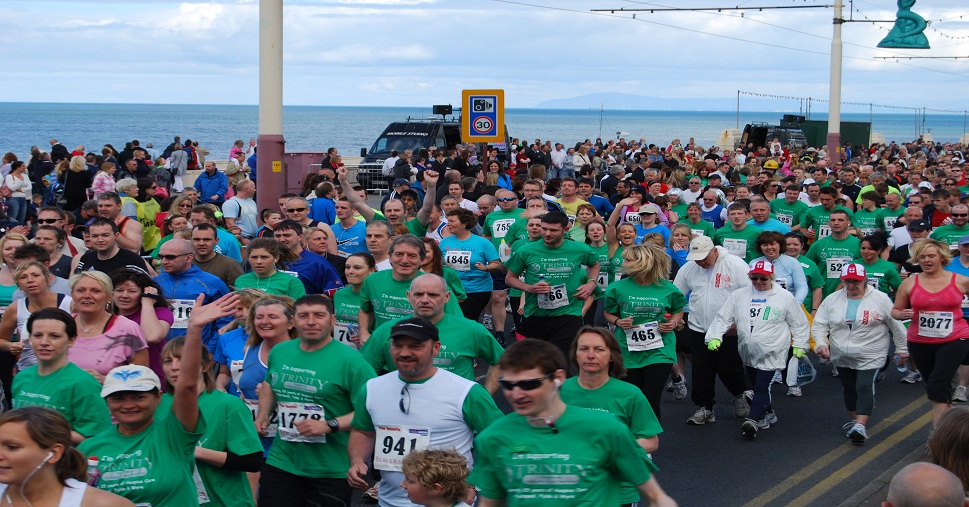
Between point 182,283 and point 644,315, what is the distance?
3525mm

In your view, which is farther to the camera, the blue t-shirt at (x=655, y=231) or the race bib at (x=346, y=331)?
the blue t-shirt at (x=655, y=231)

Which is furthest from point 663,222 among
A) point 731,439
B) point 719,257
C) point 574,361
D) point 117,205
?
point 574,361

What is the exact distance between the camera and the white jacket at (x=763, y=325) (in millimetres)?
9367

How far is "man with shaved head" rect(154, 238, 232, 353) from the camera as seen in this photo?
8.35m

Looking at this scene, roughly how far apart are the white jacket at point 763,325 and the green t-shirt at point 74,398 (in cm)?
548

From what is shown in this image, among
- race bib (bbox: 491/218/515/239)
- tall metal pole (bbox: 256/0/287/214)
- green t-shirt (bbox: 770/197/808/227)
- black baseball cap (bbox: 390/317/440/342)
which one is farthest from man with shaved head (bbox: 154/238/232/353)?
Answer: green t-shirt (bbox: 770/197/808/227)

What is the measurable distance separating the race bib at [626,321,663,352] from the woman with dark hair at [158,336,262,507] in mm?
3899

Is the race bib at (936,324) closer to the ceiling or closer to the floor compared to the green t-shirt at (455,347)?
closer to the floor

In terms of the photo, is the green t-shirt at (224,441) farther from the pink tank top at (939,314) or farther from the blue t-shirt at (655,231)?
the blue t-shirt at (655,231)

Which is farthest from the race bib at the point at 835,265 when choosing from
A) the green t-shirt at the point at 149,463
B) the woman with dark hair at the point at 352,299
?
the green t-shirt at the point at 149,463

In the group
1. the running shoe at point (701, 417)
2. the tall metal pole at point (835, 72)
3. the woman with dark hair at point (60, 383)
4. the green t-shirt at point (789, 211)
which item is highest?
the tall metal pole at point (835, 72)

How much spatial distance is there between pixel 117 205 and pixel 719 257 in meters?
5.79

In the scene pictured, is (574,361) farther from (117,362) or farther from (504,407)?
(504,407)

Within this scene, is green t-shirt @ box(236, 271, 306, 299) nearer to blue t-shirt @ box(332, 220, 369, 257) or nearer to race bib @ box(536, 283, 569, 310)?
race bib @ box(536, 283, 569, 310)
